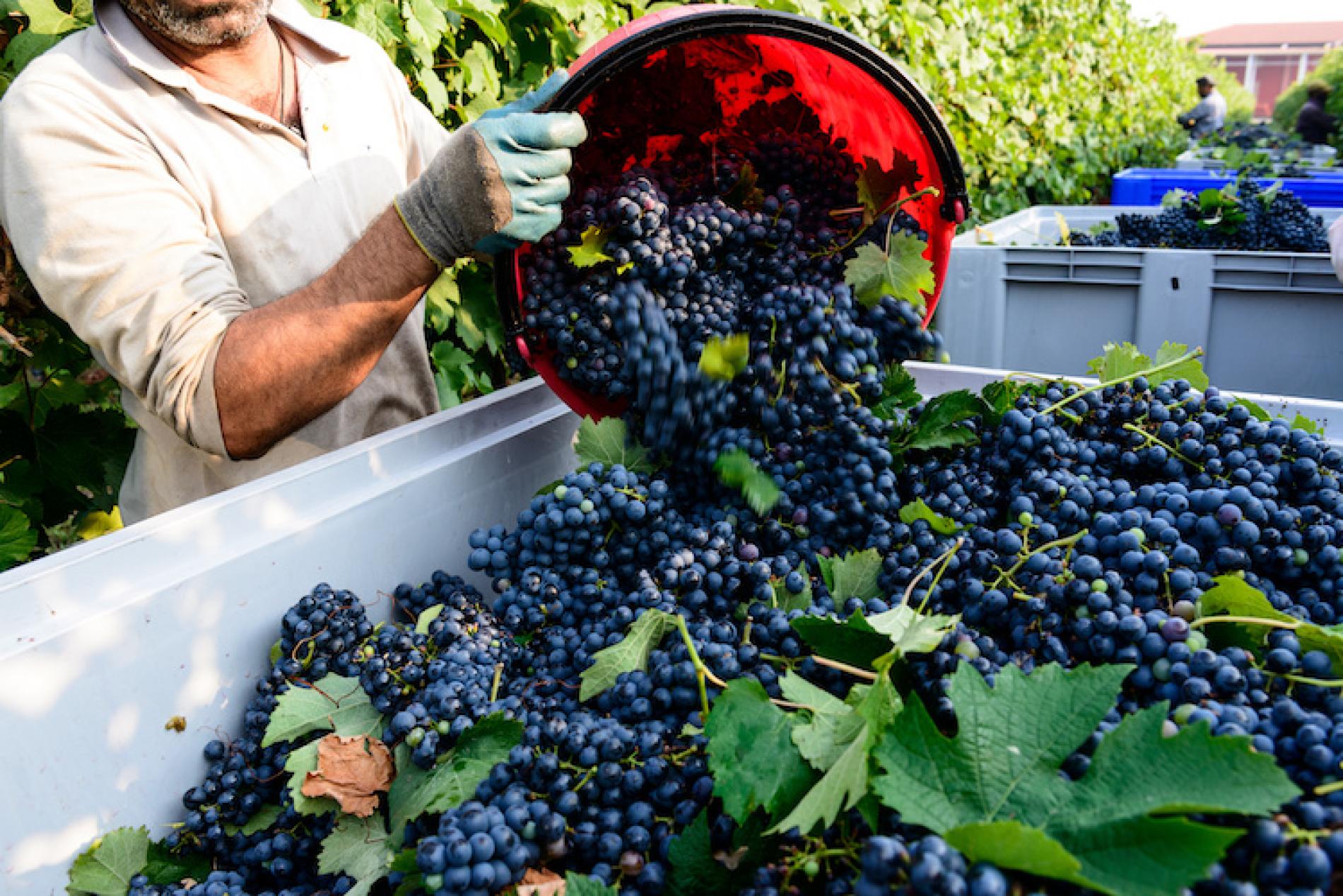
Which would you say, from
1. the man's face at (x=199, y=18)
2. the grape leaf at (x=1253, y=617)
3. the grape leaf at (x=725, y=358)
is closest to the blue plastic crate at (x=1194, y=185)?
the grape leaf at (x=725, y=358)

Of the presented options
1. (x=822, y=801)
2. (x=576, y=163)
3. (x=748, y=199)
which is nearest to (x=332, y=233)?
(x=576, y=163)

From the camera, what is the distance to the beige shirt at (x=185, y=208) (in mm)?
1521

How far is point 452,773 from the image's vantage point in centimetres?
100

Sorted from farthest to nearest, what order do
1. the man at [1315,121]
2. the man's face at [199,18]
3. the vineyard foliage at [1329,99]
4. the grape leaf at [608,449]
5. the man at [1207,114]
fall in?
the vineyard foliage at [1329,99]
the man at [1315,121]
the man at [1207,114]
the man's face at [199,18]
the grape leaf at [608,449]

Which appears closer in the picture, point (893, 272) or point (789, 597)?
point (789, 597)

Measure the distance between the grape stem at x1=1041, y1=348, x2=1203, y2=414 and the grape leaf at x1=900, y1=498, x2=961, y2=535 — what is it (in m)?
0.23

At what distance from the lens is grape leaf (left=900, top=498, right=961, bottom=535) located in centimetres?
122

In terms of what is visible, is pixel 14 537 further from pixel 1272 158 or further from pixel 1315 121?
pixel 1315 121

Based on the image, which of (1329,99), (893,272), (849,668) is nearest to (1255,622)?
(849,668)

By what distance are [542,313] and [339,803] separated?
2.60 ft

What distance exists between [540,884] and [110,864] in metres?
0.50

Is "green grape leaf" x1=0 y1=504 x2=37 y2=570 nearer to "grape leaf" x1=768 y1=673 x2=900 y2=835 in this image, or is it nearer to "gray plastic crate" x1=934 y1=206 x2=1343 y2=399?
"grape leaf" x1=768 y1=673 x2=900 y2=835

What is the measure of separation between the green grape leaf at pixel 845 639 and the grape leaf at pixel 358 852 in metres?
0.51

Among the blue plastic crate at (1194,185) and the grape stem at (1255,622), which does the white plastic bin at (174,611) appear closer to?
the grape stem at (1255,622)
